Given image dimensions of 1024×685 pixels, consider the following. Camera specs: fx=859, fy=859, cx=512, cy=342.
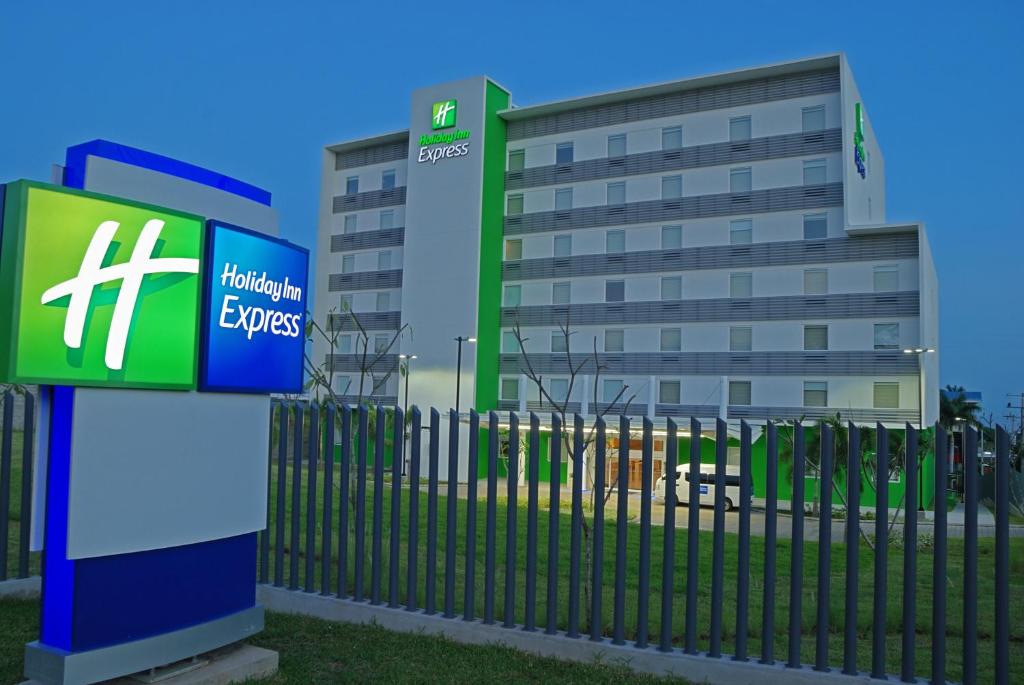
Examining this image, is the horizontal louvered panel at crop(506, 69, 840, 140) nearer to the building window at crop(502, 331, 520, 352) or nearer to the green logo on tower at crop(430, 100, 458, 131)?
the green logo on tower at crop(430, 100, 458, 131)

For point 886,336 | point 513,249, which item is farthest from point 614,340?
point 886,336

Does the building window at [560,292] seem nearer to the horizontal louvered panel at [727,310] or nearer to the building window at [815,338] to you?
the horizontal louvered panel at [727,310]

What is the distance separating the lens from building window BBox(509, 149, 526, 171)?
5138 cm

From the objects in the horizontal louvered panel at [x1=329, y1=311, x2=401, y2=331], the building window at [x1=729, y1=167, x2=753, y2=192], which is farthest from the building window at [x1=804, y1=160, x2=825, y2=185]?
the horizontal louvered panel at [x1=329, y1=311, x2=401, y2=331]

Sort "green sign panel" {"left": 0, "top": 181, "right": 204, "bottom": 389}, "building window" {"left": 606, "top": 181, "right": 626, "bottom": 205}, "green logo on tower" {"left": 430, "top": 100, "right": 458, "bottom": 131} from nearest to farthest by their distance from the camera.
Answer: "green sign panel" {"left": 0, "top": 181, "right": 204, "bottom": 389} < "building window" {"left": 606, "top": 181, "right": 626, "bottom": 205} < "green logo on tower" {"left": 430, "top": 100, "right": 458, "bottom": 131}

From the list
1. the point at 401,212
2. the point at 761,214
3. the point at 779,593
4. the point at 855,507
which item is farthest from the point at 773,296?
the point at 855,507

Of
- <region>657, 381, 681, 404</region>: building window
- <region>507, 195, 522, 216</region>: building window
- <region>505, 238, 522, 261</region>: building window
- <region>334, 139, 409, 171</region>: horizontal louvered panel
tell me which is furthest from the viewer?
<region>334, 139, 409, 171</region>: horizontal louvered panel

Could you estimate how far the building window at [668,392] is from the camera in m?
45.4

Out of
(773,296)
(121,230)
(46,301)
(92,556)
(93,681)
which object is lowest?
(93,681)

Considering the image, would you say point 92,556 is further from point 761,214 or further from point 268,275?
point 761,214

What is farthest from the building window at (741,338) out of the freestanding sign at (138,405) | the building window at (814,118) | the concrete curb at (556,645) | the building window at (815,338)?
the freestanding sign at (138,405)

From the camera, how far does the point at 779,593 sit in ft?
42.5

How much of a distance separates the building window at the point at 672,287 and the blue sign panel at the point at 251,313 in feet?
128

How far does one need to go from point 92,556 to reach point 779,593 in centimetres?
1004
